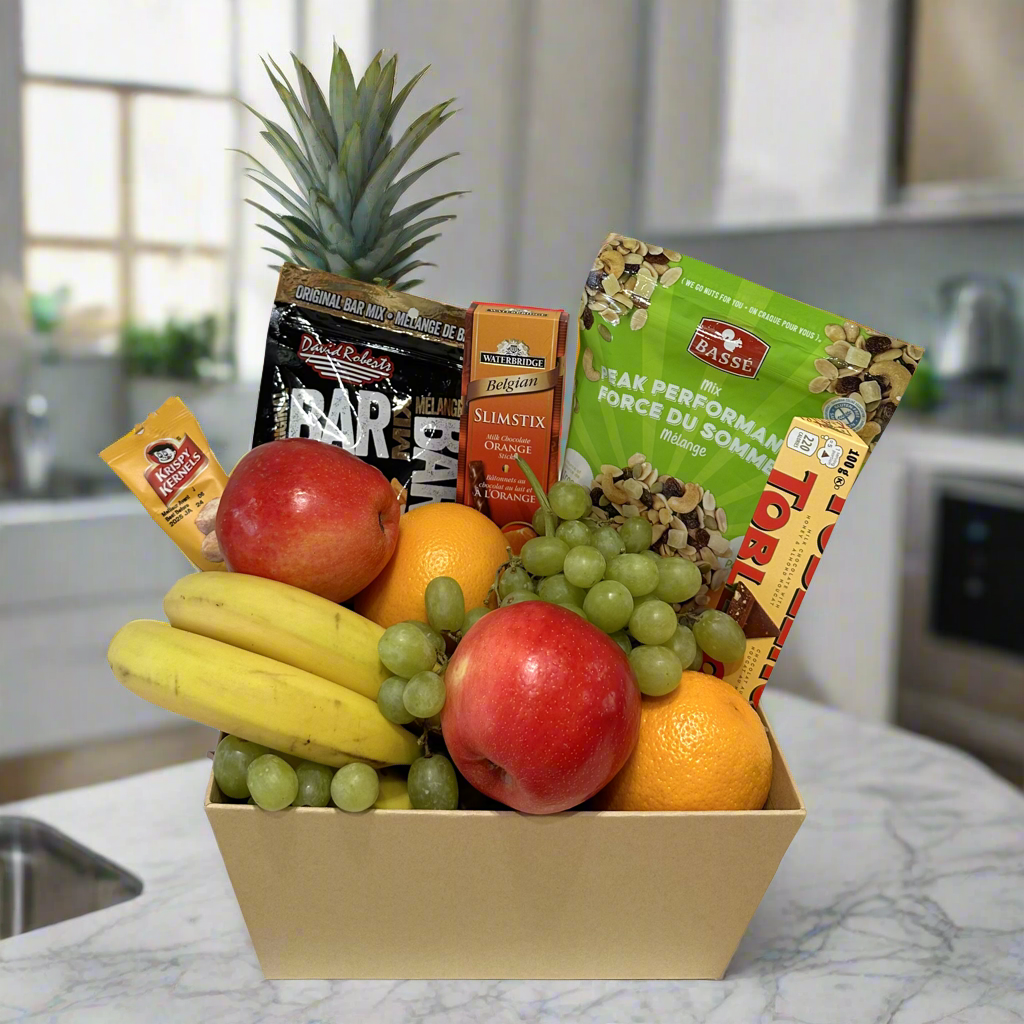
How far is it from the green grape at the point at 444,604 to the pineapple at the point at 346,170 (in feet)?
0.92

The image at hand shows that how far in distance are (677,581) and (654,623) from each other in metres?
0.04

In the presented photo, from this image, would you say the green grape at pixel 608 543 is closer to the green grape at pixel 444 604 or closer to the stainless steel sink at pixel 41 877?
the green grape at pixel 444 604

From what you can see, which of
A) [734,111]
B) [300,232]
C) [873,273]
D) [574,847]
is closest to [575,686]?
[574,847]

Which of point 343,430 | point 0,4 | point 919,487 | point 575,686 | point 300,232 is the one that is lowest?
point 919,487

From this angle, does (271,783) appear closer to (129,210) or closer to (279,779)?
(279,779)

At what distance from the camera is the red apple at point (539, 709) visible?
545mm

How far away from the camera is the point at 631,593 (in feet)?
2.15

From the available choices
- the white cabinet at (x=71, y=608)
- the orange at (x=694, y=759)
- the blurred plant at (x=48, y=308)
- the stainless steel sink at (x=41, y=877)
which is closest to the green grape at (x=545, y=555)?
the orange at (x=694, y=759)

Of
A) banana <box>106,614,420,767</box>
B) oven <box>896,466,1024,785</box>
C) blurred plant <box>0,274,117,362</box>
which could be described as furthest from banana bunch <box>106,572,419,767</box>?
blurred plant <box>0,274,117,362</box>

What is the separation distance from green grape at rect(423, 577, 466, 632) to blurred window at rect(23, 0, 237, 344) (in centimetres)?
275

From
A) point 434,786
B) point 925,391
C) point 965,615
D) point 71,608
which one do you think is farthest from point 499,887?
point 925,391

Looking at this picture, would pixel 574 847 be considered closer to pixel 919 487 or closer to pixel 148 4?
pixel 919 487

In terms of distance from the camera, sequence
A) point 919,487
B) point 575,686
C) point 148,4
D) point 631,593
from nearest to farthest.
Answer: point 575,686
point 631,593
point 919,487
point 148,4

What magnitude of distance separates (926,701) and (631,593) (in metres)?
2.21
